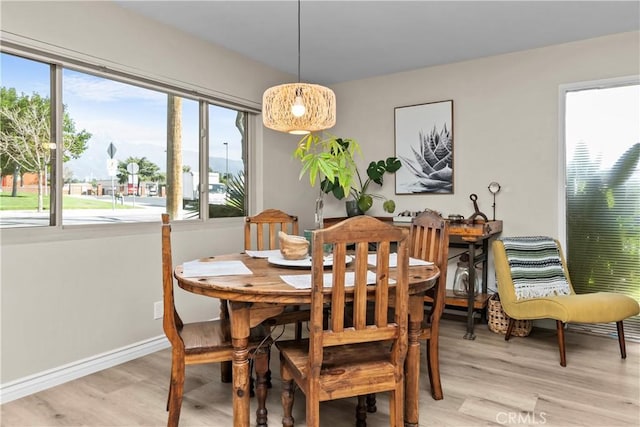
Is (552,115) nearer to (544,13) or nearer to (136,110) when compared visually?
(544,13)

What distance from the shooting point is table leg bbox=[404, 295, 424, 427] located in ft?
6.31

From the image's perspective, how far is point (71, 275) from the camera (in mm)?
2561

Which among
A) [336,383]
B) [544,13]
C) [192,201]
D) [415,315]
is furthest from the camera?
[192,201]

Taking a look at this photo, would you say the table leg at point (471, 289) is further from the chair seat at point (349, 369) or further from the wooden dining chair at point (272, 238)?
the chair seat at point (349, 369)

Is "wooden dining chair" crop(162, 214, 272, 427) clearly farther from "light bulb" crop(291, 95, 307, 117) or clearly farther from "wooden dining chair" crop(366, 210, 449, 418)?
"light bulb" crop(291, 95, 307, 117)

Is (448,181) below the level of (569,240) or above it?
above

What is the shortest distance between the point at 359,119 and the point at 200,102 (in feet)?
5.77

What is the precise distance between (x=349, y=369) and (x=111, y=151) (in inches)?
90.5

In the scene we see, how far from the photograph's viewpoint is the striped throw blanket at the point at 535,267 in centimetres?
311

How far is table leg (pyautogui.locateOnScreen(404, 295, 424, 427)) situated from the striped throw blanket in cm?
144

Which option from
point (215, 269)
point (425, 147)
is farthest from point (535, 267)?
point (215, 269)

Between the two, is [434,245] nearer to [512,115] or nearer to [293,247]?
[293,247]

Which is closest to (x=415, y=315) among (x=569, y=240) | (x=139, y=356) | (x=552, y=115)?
(x=139, y=356)

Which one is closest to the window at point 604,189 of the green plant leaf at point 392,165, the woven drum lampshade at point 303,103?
the green plant leaf at point 392,165
